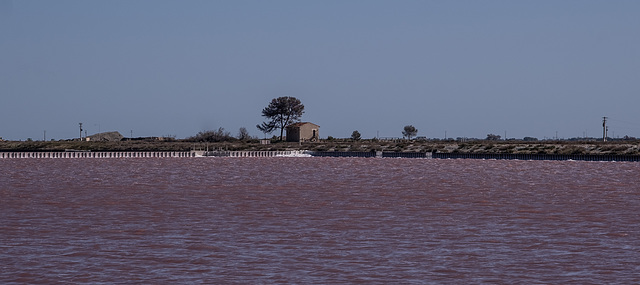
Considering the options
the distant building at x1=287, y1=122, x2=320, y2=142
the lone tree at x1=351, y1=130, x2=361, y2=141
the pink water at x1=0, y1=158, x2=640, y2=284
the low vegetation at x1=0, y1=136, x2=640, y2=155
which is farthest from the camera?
the lone tree at x1=351, y1=130, x2=361, y2=141

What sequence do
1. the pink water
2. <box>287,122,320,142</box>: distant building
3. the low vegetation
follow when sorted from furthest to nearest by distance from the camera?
<box>287,122,320,142</box>: distant building, the low vegetation, the pink water

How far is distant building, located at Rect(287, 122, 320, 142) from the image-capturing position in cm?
13988

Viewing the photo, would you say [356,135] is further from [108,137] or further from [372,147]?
[108,137]

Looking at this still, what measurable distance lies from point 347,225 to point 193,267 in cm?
717

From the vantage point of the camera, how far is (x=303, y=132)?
141 metres

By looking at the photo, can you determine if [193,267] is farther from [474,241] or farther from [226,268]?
[474,241]

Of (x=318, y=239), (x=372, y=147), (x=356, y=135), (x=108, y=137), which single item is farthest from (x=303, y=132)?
(x=318, y=239)

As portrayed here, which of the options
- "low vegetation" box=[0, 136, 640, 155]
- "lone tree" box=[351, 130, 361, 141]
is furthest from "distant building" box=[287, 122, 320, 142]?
"lone tree" box=[351, 130, 361, 141]

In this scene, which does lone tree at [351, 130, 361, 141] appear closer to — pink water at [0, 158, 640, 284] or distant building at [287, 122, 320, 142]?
distant building at [287, 122, 320, 142]

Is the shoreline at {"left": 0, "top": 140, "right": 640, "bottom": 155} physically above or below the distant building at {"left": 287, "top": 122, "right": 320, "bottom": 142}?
below

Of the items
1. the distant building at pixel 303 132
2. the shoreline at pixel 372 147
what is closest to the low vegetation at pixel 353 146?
the shoreline at pixel 372 147

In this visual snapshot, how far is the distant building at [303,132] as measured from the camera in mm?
139875

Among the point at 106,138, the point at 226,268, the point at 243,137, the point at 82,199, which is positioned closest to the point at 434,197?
the point at 82,199

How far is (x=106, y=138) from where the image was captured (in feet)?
602
